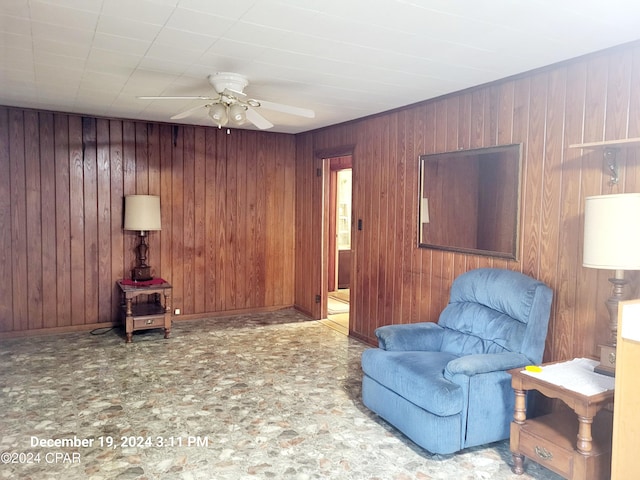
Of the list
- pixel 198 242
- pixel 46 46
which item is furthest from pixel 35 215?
pixel 46 46

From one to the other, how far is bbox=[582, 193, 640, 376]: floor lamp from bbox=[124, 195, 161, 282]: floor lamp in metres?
4.10

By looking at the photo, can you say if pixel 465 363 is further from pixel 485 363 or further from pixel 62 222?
pixel 62 222

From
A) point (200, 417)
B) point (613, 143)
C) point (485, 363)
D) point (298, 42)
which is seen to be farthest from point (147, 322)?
point (613, 143)

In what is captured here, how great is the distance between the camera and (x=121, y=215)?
527 centimetres

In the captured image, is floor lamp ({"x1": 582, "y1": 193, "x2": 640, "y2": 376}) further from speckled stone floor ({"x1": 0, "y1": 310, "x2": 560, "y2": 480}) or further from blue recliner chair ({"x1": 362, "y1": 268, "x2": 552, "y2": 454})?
speckled stone floor ({"x1": 0, "y1": 310, "x2": 560, "y2": 480})

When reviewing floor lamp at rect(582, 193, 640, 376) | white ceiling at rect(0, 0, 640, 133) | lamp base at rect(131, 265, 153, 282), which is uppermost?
white ceiling at rect(0, 0, 640, 133)

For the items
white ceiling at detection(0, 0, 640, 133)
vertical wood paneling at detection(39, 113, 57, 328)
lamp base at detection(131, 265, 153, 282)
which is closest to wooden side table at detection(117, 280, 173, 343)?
lamp base at detection(131, 265, 153, 282)

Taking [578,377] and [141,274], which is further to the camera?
[141,274]

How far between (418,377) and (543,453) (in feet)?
2.33

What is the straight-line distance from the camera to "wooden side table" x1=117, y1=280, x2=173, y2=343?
470 centimetres

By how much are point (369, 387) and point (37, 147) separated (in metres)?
4.14

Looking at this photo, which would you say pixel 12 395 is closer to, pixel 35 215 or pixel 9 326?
pixel 9 326

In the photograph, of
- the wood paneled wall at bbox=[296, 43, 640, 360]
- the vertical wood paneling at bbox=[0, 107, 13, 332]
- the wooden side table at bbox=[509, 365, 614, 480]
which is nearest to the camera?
the wooden side table at bbox=[509, 365, 614, 480]

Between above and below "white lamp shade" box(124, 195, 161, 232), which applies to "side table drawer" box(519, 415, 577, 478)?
below
